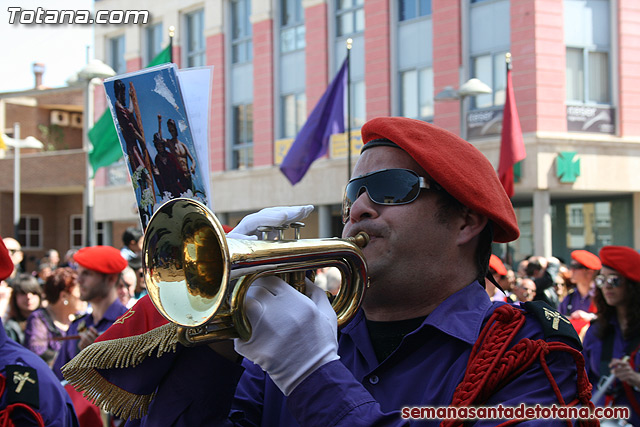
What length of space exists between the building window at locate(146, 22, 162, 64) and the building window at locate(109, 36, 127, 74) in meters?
1.56

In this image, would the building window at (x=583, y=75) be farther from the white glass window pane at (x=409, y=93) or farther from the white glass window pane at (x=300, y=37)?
the white glass window pane at (x=300, y=37)

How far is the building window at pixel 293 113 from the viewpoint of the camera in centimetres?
2011

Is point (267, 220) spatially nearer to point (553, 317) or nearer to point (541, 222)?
point (553, 317)

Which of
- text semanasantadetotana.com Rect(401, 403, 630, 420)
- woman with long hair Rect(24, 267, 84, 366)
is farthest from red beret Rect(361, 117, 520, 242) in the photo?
woman with long hair Rect(24, 267, 84, 366)

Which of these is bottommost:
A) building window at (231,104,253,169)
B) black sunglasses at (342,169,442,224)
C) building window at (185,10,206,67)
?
black sunglasses at (342,169,442,224)

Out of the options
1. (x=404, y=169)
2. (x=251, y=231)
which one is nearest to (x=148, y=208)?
(x=251, y=231)

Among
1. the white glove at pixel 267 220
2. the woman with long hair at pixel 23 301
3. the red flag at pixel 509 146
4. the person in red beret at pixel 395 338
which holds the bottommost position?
the woman with long hair at pixel 23 301

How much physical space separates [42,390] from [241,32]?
1978 cm

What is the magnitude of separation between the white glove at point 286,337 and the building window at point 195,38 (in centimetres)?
2178

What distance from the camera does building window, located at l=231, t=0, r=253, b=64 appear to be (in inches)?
851

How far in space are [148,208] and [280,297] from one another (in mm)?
941

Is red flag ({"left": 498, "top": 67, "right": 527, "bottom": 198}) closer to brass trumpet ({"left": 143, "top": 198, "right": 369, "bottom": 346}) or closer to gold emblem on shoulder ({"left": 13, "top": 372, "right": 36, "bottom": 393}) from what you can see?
gold emblem on shoulder ({"left": 13, "top": 372, "right": 36, "bottom": 393})

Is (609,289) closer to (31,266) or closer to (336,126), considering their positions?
(336,126)

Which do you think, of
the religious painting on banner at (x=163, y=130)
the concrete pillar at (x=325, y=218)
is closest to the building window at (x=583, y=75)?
the concrete pillar at (x=325, y=218)
